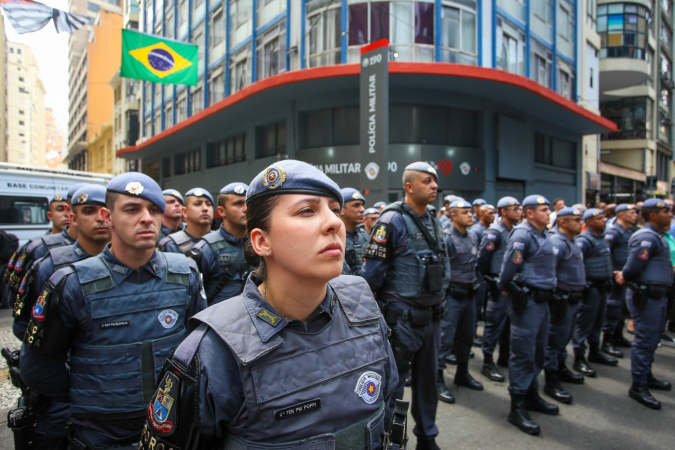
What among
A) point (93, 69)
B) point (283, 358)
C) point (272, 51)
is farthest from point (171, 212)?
point (93, 69)

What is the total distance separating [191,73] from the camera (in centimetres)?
1148

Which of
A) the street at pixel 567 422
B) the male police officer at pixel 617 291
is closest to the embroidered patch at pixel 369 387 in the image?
the street at pixel 567 422

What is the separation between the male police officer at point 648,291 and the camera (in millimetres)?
4512

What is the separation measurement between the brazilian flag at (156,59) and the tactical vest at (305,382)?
1072 cm

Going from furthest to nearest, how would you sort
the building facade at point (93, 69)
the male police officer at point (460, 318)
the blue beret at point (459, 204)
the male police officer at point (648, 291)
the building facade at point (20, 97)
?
the building facade at point (20, 97) → the building facade at point (93, 69) → the blue beret at point (459, 204) → the male police officer at point (460, 318) → the male police officer at point (648, 291)

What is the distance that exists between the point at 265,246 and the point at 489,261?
5.69 metres

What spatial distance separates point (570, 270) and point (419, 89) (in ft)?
35.1

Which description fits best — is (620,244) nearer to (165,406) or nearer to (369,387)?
(369,387)

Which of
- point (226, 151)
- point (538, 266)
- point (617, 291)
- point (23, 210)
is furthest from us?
point (226, 151)

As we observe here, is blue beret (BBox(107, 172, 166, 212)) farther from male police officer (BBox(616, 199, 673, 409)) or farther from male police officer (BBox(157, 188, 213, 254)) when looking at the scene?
male police officer (BBox(616, 199, 673, 409))

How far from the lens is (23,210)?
32.1ft

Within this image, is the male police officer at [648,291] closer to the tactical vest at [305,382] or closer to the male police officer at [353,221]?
the male police officer at [353,221]

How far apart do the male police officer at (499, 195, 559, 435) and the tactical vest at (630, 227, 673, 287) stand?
142 cm

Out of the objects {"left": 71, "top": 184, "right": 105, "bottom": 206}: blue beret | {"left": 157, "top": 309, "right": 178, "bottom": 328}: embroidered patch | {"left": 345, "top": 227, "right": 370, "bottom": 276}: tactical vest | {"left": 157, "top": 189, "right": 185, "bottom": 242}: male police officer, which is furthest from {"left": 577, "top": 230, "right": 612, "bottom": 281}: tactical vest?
{"left": 71, "top": 184, "right": 105, "bottom": 206}: blue beret
